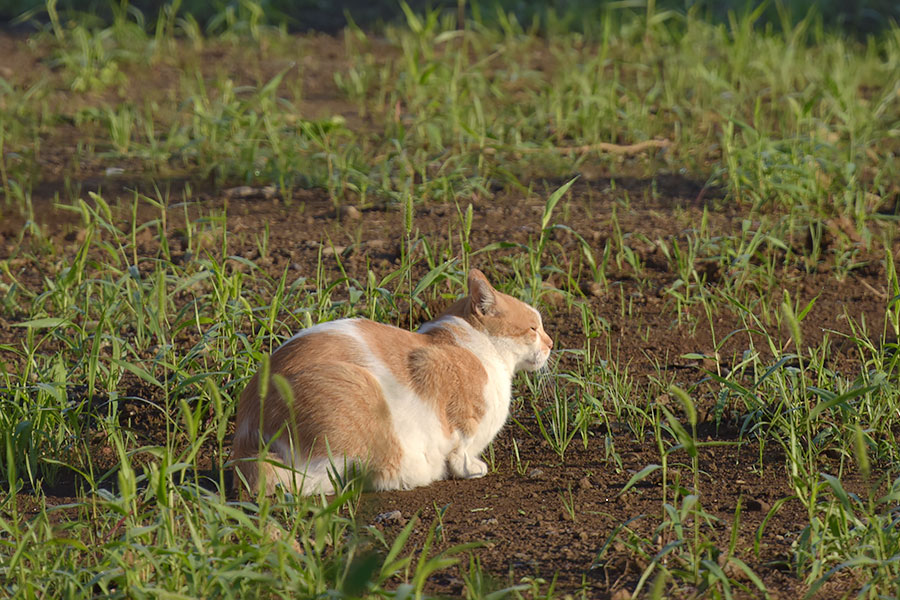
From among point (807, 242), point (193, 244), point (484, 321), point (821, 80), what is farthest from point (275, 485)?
point (821, 80)

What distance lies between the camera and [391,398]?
3141 mm

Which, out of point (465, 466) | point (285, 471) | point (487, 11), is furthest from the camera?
point (487, 11)

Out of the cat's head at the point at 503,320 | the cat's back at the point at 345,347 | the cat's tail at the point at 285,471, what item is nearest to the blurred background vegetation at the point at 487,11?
the cat's head at the point at 503,320

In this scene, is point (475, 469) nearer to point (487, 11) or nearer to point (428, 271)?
point (428, 271)

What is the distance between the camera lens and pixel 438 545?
278 centimetres

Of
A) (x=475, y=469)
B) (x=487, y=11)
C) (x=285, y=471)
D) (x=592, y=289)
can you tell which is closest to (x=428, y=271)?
(x=592, y=289)

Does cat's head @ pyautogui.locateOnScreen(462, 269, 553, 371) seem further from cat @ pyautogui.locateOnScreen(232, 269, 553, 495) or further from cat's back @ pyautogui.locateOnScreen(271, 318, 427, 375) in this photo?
cat's back @ pyautogui.locateOnScreen(271, 318, 427, 375)

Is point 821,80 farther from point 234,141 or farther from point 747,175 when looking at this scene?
point 234,141

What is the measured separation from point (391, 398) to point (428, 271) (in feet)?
4.66

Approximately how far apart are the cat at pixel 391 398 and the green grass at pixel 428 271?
0.43 feet

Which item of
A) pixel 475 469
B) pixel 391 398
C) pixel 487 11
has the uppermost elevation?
pixel 487 11

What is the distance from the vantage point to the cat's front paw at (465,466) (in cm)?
323

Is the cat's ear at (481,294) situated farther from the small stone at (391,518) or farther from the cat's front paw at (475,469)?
the small stone at (391,518)

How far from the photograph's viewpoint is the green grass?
2582mm
